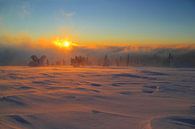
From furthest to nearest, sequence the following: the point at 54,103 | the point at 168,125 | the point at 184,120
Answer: the point at 54,103 → the point at 184,120 → the point at 168,125

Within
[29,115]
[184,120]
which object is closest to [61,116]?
[29,115]

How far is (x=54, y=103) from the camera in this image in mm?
8133

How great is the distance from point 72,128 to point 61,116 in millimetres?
1064

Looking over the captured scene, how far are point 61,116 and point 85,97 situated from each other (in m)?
2.86

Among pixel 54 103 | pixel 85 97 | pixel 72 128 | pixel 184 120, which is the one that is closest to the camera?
pixel 72 128

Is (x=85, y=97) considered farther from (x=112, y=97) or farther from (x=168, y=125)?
(x=168, y=125)

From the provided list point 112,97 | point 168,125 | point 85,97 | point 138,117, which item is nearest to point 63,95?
point 85,97

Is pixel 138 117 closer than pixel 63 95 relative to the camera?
Yes

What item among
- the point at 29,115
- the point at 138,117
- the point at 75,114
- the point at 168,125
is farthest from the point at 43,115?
the point at 168,125

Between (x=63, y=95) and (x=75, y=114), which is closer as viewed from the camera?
(x=75, y=114)

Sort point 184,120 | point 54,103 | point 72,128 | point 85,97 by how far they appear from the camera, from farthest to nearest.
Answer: point 85,97, point 54,103, point 184,120, point 72,128

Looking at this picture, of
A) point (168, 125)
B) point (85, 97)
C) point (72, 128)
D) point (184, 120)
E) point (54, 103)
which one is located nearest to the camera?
point (72, 128)

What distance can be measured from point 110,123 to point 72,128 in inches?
38.1

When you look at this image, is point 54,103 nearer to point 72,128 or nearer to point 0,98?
point 0,98
